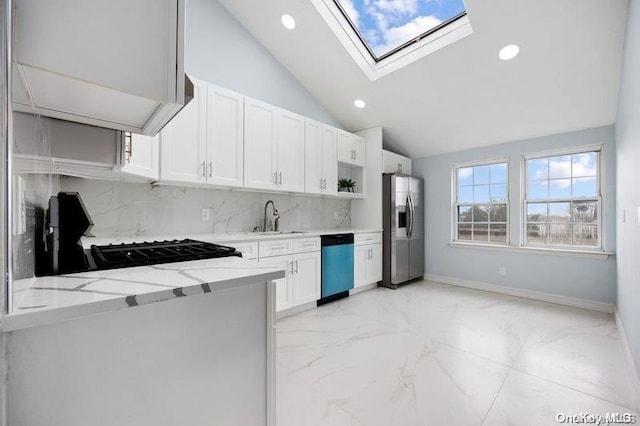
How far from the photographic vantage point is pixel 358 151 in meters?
4.50

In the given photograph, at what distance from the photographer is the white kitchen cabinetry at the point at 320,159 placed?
3.75 metres

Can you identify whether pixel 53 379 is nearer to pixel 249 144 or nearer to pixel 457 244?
pixel 249 144

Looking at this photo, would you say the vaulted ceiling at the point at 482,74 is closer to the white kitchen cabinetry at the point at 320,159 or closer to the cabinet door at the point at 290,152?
the white kitchen cabinetry at the point at 320,159

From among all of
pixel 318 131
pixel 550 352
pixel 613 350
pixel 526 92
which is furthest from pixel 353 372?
pixel 526 92

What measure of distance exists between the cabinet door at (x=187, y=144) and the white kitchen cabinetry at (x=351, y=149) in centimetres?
202

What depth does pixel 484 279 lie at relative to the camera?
4297 millimetres

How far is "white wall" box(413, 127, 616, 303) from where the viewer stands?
11.1 ft

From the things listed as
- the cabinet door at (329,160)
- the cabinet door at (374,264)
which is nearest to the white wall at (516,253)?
the cabinet door at (374,264)

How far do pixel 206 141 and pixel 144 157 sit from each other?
642 mm

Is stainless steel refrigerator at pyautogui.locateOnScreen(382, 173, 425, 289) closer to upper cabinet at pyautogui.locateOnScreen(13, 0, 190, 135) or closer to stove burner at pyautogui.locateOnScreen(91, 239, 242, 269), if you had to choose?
stove burner at pyautogui.locateOnScreen(91, 239, 242, 269)

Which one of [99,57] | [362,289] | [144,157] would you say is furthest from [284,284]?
[99,57]

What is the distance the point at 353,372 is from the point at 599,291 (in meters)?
3.32

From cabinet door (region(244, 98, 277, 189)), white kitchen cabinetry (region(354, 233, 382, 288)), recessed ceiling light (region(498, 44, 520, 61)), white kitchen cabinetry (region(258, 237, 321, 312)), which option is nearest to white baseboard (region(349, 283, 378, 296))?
white kitchen cabinetry (region(354, 233, 382, 288))

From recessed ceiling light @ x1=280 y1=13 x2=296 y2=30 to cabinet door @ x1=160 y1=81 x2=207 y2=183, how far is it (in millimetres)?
1355
